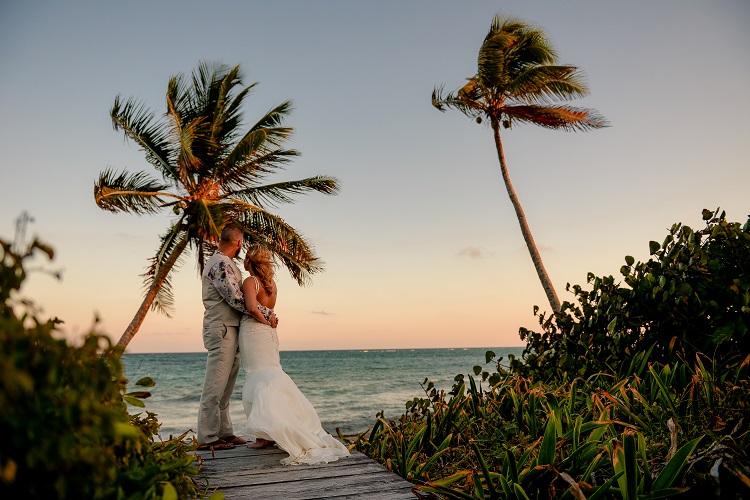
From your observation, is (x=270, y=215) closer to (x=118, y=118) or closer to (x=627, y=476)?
(x=118, y=118)

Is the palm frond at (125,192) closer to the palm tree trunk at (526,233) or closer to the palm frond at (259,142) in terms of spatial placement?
the palm frond at (259,142)

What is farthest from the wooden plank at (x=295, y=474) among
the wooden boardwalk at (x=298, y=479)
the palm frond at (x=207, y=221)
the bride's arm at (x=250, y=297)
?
the palm frond at (x=207, y=221)

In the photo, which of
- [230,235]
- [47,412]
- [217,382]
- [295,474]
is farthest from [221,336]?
[47,412]

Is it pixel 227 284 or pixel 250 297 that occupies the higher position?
pixel 227 284

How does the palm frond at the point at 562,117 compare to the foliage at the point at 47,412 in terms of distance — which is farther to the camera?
the palm frond at the point at 562,117

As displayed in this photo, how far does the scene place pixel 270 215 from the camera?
1456 centimetres

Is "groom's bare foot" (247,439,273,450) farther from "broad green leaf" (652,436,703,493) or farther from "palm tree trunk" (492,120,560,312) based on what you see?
"palm tree trunk" (492,120,560,312)

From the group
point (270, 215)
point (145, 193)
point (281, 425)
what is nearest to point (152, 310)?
point (145, 193)

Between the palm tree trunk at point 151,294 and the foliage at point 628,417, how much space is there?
11388 mm

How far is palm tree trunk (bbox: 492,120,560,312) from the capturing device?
12.7 meters

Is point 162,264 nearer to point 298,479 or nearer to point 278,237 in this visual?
point 278,237

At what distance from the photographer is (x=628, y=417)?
360 centimetres

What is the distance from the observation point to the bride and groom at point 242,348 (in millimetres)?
4742

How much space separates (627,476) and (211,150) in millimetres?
14035
